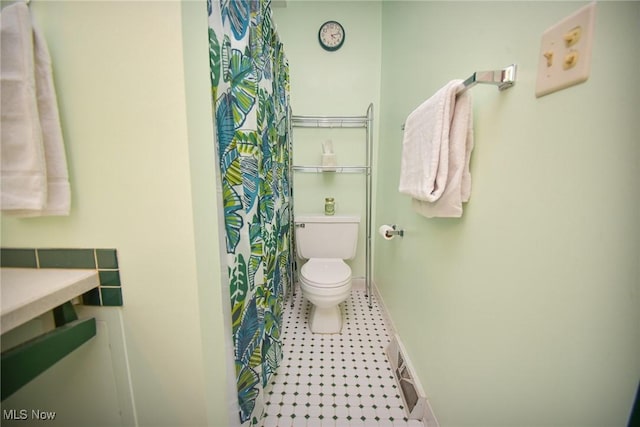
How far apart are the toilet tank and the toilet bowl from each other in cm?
11

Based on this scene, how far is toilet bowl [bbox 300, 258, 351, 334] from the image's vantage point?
1.35 metres

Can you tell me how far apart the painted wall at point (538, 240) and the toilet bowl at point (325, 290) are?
23.0 inches

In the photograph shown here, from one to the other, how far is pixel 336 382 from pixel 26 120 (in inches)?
57.5

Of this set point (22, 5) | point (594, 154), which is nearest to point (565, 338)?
point (594, 154)

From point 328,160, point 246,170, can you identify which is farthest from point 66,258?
point 328,160

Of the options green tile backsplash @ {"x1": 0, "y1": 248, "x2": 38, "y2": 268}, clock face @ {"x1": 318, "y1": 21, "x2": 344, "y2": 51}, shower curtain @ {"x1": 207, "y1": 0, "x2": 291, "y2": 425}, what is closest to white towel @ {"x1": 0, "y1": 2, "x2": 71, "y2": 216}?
green tile backsplash @ {"x1": 0, "y1": 248, "x2": 38, "y2": 268}

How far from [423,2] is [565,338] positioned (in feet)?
4.58

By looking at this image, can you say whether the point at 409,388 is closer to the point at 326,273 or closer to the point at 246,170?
the point at 326,273

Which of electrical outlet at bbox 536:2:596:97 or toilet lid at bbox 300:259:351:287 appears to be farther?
toilet lid at bbox 300:259:351:287

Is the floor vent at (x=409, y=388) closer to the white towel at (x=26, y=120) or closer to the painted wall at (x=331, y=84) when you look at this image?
the painted wall at (x=331, y=84)

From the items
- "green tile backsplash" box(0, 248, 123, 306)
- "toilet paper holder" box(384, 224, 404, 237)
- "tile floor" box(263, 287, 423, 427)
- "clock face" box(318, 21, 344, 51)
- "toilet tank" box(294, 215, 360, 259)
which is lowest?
"tile floor" box(263, 287, 423, 427)

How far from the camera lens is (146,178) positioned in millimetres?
517

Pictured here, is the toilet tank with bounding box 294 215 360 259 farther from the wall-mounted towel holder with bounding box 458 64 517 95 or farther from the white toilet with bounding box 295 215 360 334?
the wall-mounted towel holder with bounding box 458 64 517 95

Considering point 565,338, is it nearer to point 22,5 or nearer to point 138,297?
point 138,297
